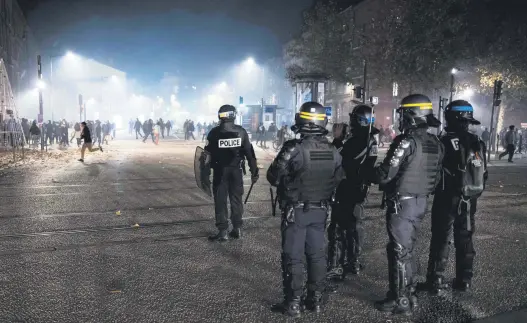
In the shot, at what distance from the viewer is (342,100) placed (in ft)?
140

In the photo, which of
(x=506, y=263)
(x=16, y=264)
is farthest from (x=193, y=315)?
(x=506, y=263)

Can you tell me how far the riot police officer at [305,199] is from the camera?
3.64 meters

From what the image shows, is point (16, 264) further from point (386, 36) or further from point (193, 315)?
point (386, 36)

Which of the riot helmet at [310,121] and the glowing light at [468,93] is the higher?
the glowing light at [468,93]

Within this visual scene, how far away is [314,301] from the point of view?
3.76m

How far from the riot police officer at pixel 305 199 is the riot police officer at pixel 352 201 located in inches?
30.9

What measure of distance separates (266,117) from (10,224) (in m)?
25.1

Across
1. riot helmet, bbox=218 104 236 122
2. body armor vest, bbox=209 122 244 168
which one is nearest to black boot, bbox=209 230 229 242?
body armor vest, bbox=209 122 244 168

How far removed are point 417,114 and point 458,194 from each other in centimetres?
103

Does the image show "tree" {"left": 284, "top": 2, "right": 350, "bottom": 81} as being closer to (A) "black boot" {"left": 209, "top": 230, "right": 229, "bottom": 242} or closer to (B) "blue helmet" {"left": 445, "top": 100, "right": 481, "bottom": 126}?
(A) "black boot" {"left": 209, "top": 230, "right": 229, "bottom": 242}

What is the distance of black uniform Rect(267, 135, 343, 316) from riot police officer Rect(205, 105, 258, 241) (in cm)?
211

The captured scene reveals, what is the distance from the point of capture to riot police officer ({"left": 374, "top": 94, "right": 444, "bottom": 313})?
372 centimetres

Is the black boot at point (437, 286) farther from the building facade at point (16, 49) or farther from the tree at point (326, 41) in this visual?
the building facade at point (16, 49)

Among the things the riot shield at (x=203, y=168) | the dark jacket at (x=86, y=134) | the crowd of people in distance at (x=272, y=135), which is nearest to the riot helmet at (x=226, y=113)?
the riot shield at (x=203, y=168)
